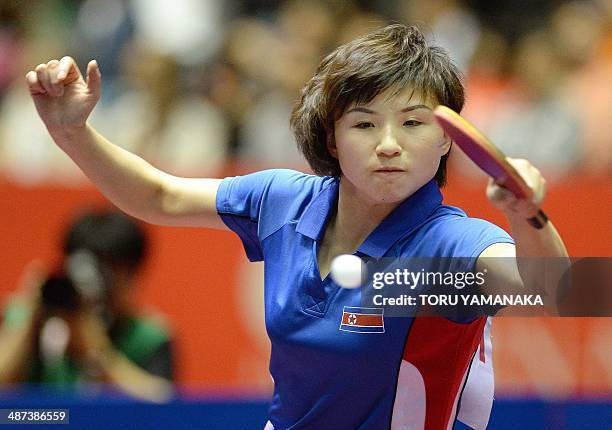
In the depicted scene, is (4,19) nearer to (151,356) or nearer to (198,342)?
(198,342)

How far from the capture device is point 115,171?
2529 mm

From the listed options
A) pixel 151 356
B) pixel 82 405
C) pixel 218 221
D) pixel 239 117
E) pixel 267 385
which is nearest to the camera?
pixel 218 221

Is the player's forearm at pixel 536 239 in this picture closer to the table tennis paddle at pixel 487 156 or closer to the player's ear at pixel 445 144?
the table tennis paddle at pixel 487 156

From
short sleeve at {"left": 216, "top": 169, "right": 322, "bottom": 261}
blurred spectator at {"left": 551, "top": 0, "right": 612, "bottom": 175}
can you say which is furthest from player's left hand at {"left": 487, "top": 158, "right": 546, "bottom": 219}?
blurred spectator at {"left": 551, "top": 0, "right": 612, "bottom": 175}

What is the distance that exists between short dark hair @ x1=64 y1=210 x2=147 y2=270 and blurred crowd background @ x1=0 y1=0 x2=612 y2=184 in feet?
2.38

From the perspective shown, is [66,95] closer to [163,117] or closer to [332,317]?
[332,317]

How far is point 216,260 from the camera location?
4758mm

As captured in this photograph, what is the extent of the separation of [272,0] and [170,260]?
250 centimetres

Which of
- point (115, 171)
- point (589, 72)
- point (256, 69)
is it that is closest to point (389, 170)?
point (115, 171)

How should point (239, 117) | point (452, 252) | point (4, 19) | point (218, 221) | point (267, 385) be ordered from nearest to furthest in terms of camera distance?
point (452, 252) < point (218, 221) < point (267, 385) < point (239, 117) < point (4, 19)

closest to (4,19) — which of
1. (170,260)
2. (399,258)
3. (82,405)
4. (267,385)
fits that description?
(170,260)

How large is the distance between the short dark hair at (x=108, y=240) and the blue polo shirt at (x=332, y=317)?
1.72 meters

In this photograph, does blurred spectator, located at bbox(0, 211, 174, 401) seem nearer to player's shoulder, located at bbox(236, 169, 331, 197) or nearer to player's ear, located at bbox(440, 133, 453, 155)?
player's shoulder, located at bbox(236, 169, 331, 197)

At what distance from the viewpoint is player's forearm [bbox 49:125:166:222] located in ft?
8.18
